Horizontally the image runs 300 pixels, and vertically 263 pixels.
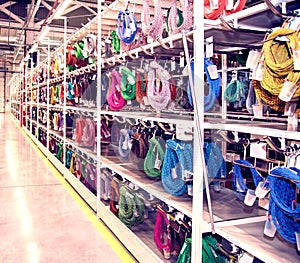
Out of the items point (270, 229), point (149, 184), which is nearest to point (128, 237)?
point (149, 184)

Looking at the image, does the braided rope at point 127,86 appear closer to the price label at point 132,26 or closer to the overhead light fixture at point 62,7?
the price label at point 132,26

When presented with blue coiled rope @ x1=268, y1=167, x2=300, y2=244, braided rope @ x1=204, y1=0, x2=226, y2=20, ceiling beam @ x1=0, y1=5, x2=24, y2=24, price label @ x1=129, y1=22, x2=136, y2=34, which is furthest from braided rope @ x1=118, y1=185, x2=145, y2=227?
ceiling beam @ x1=0, y1=5, x2=24, y2=24

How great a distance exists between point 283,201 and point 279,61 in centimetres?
→ 74

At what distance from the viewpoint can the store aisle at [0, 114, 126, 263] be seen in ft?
11.5

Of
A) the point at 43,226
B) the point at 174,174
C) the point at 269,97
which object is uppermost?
the point at 269,97

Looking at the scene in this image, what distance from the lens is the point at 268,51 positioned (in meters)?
1.91

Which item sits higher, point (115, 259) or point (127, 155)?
point (127, 155)

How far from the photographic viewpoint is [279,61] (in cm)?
193

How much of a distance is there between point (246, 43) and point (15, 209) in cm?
380

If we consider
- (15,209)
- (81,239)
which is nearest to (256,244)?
(81,239)

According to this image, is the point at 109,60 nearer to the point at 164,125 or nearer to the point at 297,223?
the point at 164,125

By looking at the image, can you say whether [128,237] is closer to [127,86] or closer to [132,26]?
[127,86]

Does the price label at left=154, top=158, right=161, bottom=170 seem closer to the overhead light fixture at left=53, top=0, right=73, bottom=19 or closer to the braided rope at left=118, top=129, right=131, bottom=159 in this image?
the braided rope at left=118, top=129, right=131, bottom=159

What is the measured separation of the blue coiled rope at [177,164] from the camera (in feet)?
9.11
